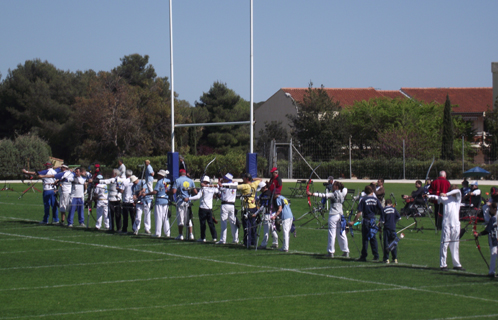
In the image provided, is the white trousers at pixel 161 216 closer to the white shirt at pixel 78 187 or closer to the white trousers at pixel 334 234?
the white shirt at pixel 78 187

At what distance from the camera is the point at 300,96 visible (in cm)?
6544

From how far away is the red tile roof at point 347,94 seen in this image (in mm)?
65938

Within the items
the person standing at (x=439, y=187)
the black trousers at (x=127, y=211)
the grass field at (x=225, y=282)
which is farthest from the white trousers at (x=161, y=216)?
the person standing at (x=439, y=187)

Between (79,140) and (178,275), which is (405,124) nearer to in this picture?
(79,140)

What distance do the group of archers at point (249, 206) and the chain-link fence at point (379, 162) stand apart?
22163 millimetres

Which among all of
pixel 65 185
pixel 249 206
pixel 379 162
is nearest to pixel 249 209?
pixel 249 206

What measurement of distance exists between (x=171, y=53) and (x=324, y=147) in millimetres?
25505

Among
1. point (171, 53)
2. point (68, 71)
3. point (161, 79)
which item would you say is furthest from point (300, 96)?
point (171, 53)

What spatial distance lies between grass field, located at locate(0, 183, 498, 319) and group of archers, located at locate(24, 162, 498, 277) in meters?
0.54

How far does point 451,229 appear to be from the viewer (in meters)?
11.6

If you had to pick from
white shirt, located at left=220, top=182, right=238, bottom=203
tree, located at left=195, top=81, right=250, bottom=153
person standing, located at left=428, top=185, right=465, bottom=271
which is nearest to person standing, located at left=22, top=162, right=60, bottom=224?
white shirt, located at left=220, top=182, right=238, bottom=203

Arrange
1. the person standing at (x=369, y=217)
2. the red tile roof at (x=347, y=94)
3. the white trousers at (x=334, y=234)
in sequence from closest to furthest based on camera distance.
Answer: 1. the person standing at (x=369, y=217)
2. the white trousers at (x=334, y=234)
3. the red tile roof at (x=347, y=94)

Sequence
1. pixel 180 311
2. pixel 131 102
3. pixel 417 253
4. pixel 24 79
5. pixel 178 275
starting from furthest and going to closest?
pixel 24 79 → pixel 131 102 → pixel 417 253 → pixel 178 275 → pixel 180 311

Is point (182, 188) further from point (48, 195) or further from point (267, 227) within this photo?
point (48, 195)
